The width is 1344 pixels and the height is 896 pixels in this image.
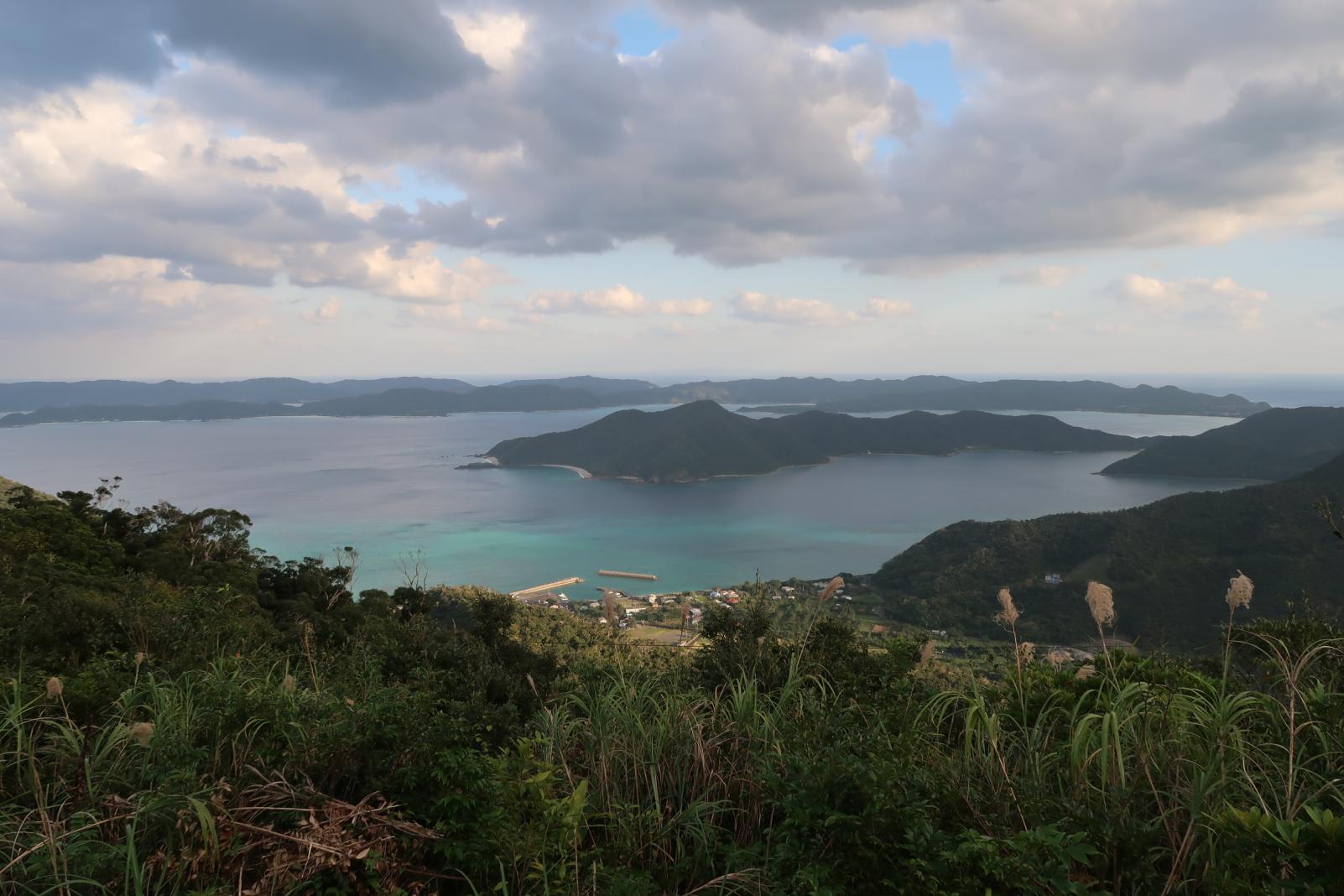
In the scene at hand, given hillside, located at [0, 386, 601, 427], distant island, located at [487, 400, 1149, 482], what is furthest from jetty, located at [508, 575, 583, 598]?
hillside, located at [0, 386, 601, 427]

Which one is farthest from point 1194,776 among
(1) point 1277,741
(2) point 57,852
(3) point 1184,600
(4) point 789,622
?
(3) point 1184,600

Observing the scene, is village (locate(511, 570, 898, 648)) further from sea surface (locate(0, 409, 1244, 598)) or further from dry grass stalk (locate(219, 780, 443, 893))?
dry grass stalk (locate(219, 780, 443, 893))

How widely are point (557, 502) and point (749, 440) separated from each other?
140 feet

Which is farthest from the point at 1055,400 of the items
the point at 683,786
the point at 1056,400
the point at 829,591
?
the point at 683,786

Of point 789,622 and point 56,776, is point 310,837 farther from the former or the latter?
point 789,622

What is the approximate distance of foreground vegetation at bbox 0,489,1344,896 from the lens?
1.73m

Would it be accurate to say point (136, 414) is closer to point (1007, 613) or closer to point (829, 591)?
point (829, 591)

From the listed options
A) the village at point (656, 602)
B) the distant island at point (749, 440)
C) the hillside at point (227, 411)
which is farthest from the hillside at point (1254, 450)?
the hillside at point (227, 411)

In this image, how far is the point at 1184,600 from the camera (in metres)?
35.7

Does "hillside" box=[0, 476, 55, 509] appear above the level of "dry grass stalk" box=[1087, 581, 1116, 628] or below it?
below

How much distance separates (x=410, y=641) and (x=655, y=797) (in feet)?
15.4

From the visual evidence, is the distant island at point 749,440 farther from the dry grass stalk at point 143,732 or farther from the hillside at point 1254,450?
the dry grass stalk at point 143,732

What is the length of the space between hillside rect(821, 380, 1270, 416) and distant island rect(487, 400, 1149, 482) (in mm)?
53349

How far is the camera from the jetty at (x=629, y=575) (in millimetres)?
55531
